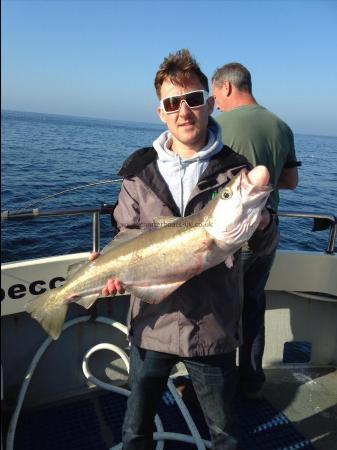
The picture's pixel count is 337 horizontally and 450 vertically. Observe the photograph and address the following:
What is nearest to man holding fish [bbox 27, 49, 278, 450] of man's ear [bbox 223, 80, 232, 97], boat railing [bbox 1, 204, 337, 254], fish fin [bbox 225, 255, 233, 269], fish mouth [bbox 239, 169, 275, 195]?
fish fin [bbox 225, 255, 233, 269]

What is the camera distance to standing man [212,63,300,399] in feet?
12.6

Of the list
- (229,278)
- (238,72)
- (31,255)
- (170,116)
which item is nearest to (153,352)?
(229,278)

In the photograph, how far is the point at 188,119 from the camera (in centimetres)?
263

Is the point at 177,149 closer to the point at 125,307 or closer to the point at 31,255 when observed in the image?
the point at 125,307

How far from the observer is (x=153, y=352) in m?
2.69

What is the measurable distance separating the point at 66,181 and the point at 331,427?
18.2 m

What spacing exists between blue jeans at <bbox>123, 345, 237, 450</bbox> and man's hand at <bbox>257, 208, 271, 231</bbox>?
0.86 metres

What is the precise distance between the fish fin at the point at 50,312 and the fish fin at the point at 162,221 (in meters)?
0.89

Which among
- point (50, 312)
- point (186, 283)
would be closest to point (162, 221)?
point (186, 283)

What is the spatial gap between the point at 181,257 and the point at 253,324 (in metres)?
1.89

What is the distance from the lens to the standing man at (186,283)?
102 inches

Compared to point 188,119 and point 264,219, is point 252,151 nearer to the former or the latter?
point 188,119

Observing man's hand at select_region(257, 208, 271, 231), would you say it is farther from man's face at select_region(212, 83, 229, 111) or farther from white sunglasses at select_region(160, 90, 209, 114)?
man's face at select_region(212, 83, 229, 111)

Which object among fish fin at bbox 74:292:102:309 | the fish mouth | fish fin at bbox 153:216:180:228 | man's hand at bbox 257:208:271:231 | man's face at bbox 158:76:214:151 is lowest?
fish fin at bbox 74:292:102:309
